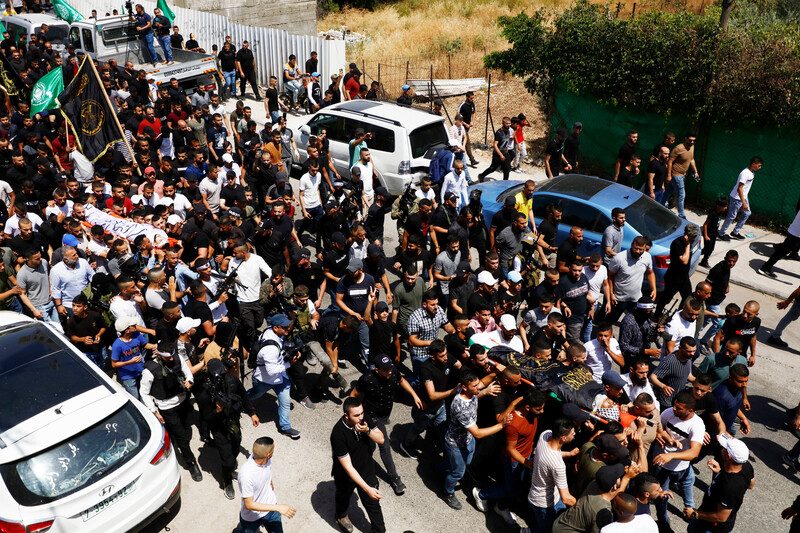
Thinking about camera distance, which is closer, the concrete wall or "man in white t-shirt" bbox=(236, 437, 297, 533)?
"man in white t-shirt" bbox=(236, 437, 297, 533)

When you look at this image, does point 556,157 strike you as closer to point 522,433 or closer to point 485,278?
point 485,278

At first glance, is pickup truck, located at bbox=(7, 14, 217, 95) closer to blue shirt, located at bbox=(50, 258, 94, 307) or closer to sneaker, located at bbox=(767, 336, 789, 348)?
blue shirt, located at bbox=(50, 258, 94, 307)

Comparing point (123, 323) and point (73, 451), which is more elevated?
point (123, 323)

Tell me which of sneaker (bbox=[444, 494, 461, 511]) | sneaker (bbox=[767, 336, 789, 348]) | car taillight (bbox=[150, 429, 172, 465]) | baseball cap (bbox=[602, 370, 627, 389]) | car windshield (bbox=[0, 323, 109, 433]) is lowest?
sneaker (bbox=[444, 494, 461, 511])

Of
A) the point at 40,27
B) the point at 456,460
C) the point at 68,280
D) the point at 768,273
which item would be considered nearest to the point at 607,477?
the point at 456,460

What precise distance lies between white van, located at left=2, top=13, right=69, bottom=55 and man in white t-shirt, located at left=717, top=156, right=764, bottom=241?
19.3m

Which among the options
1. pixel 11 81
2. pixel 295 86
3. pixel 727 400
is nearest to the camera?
pixel 727 400

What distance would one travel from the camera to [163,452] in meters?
6.24

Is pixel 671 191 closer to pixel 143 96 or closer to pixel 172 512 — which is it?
pixel 172 512

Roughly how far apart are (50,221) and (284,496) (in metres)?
5.95

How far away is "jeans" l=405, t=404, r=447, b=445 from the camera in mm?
6977

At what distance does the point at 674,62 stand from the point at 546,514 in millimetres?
11513

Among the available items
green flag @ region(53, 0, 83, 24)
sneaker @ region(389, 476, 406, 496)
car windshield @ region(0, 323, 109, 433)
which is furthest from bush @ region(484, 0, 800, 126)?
green flag @ region(53, 0, 83, 24)

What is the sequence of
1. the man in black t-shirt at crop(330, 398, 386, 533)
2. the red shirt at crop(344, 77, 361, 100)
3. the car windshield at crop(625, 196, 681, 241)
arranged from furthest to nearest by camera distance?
the red shirt at crop(344, 77, 361, 100)
the car windshield at crop(625, 196, 681, 241)
the man in black t-shirt at crop(330, 398, 386, 533)
